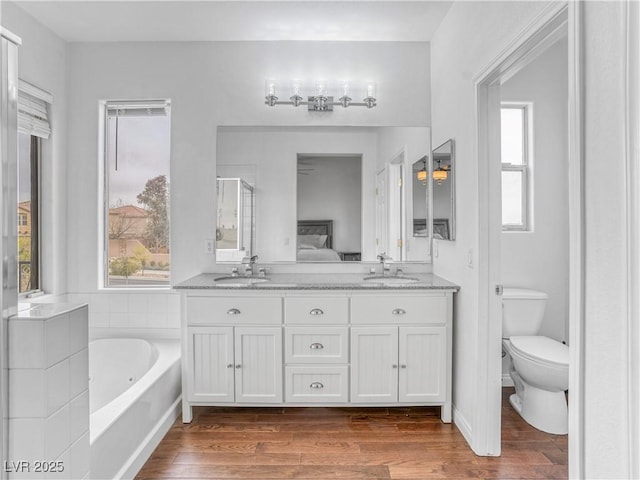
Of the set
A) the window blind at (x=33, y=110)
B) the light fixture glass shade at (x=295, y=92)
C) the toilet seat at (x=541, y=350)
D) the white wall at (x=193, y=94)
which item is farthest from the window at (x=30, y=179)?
the toilet seat at (x=541, y=350)

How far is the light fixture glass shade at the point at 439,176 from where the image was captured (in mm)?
2545

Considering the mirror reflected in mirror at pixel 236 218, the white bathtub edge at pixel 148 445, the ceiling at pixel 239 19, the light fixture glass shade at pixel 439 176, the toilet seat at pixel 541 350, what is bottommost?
the white bathtub edge at pixel 148 445

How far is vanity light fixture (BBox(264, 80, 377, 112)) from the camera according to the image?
9.11ft

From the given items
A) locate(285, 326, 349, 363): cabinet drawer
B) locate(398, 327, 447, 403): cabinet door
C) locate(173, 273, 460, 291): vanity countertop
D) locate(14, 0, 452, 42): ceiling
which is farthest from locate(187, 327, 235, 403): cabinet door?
locate(14, 0, 452, 42): ceiling

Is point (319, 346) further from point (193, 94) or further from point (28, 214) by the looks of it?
point (28, 214)

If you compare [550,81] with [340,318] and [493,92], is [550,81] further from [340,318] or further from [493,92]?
[340,318]

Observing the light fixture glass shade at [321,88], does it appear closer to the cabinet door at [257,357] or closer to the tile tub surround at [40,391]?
the cabinet door at [257,357]

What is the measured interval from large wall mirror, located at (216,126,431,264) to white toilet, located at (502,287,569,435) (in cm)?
74

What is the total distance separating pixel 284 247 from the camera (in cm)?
286

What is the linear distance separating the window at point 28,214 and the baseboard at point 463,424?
9.50ft

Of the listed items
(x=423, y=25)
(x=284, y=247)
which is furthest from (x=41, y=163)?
(x=423, y=25)

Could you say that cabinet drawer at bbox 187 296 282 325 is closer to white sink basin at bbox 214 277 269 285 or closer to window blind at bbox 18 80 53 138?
white sink basin at bbox 214 277 269 285

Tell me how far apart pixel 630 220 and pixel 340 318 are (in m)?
1.59

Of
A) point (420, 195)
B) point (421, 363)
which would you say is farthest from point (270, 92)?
point (421, 363)
